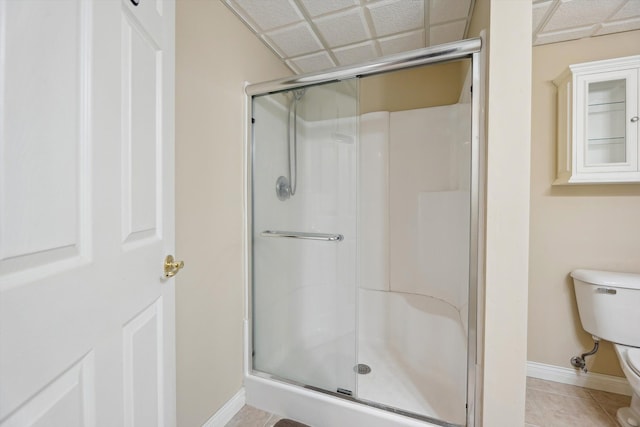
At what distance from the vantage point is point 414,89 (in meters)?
2.10

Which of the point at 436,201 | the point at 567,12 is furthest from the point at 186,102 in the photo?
the point at 567,12

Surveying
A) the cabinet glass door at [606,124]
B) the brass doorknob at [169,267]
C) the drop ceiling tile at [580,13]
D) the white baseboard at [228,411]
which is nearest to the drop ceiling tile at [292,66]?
the drop ceiling tile at [580,13]

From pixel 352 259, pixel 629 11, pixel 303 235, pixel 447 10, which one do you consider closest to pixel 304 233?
pixel 303 235

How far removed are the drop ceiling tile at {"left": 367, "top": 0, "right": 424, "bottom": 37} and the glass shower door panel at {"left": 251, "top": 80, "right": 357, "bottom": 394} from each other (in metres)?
0.44

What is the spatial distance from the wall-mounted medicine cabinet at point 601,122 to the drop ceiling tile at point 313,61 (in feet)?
4.93

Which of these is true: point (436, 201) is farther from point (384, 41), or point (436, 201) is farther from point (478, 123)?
point (384, 41)

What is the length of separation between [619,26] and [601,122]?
0.55 m

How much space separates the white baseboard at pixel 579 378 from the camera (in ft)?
5.12

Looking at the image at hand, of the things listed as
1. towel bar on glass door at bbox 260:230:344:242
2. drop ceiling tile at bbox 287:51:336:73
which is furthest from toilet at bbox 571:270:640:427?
drop ceiling tile at bbox 287:51:336:73

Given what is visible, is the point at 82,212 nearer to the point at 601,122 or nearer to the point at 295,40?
the point at 295,40

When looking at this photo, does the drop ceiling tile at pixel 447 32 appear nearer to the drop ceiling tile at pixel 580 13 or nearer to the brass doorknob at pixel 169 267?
the drop ceiling tile at pixel 580 13

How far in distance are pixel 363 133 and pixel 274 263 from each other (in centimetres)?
129

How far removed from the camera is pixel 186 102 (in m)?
1.13

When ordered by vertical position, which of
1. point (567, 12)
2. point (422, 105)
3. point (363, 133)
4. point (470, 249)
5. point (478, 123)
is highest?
point (567, 12)
